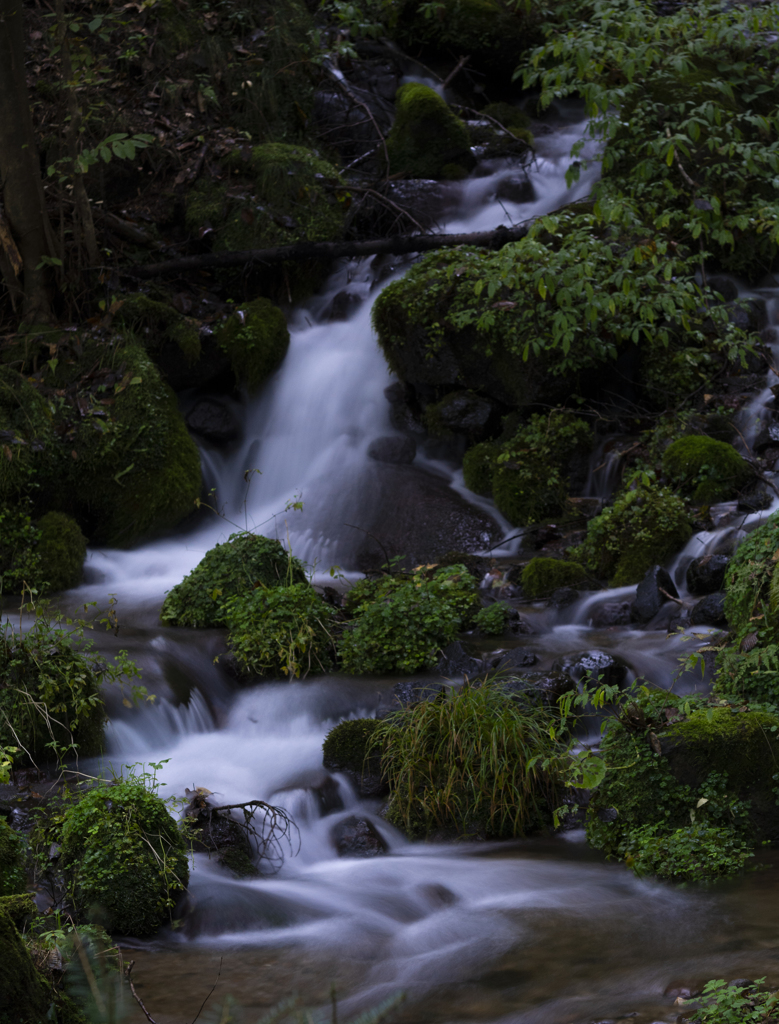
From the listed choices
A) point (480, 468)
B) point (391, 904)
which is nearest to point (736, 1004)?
point (391, 904)

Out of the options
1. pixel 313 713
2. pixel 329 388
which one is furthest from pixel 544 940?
pixel 329 388

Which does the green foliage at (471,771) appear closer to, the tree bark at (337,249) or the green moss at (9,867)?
the green moss at (9,867)

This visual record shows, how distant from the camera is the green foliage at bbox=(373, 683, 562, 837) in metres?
5.01

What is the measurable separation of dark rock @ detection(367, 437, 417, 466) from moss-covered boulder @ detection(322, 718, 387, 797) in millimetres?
5577

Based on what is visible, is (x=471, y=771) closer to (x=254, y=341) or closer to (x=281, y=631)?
(x=281, y=631)

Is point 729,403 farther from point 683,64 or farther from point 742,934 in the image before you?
point 742,934

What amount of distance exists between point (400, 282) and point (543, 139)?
216 inches

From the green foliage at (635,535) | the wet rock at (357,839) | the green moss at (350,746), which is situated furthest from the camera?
the green foliage at (635,535)

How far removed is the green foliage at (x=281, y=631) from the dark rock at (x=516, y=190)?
27.5ft

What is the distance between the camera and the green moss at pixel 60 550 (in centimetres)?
895

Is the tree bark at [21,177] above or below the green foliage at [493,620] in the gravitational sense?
above

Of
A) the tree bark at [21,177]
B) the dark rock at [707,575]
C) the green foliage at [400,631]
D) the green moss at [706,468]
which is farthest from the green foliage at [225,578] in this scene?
the tree bark at [21,177]

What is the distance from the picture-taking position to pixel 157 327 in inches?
439

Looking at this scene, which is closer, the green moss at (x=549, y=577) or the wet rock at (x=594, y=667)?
the wet rock at (x=594, y=667)
